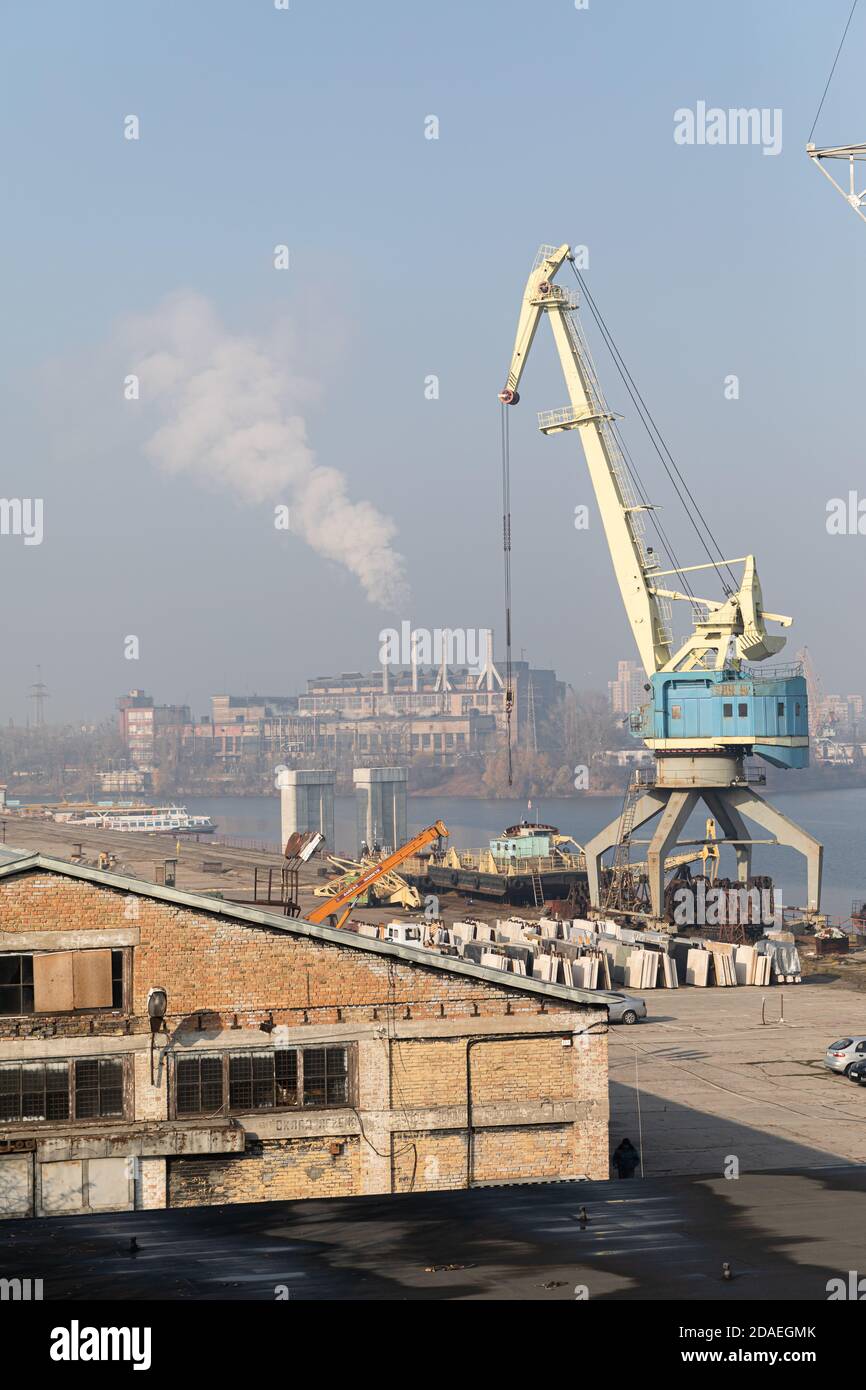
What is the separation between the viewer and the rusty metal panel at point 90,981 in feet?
73.7

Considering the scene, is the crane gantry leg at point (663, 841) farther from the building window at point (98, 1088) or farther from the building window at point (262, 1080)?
the building window at point (98, 1088)

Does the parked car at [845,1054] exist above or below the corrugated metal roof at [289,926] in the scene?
below

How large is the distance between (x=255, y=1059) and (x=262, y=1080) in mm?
323

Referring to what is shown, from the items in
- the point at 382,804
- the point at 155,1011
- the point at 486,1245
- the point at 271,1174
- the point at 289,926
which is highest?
the point at 289,926

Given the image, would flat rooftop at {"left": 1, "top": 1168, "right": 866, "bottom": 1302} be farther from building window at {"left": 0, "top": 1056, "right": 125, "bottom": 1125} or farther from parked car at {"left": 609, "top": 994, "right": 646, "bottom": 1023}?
parked car at {"left": 609, "top": 994, "right": 646, "bottom": 1023}

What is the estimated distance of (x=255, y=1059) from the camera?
74.6 feet

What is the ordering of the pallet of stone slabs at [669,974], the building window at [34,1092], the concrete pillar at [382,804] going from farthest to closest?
the concrete pillar at [382,804] → the pallet of stone slabs at [669,974] → the building window at [34,1092]

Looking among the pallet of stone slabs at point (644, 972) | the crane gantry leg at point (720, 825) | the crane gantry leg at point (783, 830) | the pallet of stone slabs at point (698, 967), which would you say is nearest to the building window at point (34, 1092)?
the pallet of stone slabs at point (644, 972)

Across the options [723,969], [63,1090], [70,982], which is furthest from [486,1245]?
A: [723,969]

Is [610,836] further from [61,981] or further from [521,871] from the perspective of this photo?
[61,981]

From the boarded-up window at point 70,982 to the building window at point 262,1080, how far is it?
154 centimetres

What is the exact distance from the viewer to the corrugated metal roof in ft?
73.9

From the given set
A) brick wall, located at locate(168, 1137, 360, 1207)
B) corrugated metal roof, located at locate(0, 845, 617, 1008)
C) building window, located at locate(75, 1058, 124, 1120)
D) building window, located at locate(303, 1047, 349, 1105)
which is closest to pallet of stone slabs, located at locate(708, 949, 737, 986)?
corrugated metal roof, located at locate(0, 845, 617, 1008)
